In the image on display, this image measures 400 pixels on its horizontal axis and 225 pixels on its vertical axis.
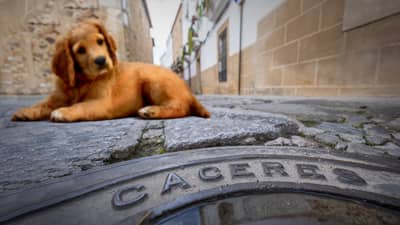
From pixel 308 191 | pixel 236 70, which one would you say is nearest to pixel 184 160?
pixel 308 191

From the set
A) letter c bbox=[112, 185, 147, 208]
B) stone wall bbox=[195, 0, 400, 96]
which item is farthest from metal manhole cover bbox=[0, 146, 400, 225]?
stone wall bbox=[195, 0, 400, 96]

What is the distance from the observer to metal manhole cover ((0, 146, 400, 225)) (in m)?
0.35

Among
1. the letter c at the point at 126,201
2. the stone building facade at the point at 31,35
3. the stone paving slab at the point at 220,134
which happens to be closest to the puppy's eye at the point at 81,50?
the stone paving slab at the point at 220,134

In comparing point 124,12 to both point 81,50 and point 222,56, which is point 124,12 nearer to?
point 222,56

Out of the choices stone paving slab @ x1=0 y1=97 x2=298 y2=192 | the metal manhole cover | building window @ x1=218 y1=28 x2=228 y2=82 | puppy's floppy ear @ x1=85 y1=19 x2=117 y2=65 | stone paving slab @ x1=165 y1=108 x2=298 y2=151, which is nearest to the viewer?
the metal manhole cover

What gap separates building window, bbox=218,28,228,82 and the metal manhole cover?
518 cm

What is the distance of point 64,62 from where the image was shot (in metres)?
1.09

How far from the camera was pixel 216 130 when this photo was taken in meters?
0.86

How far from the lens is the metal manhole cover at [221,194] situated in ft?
1.14

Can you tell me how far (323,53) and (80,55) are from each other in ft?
8.30

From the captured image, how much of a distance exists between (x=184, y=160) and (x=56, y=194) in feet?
1.07

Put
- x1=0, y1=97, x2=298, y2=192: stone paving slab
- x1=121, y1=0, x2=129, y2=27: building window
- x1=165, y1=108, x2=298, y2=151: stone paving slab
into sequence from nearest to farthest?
→ 1. x1=0, y1=97, x2=298, y2=192: stone paving slab
2. x1=165, y1=108, x2=298, y2=151: stone paving slab
3. x1=121, y1=0, x2=129, y2=27: building window

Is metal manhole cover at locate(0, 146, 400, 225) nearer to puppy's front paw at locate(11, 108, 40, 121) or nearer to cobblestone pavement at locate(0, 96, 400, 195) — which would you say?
cobblestone pavement at locate(0, 96, 400, 195)

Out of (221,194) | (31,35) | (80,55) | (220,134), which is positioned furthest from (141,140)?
(31,35)
